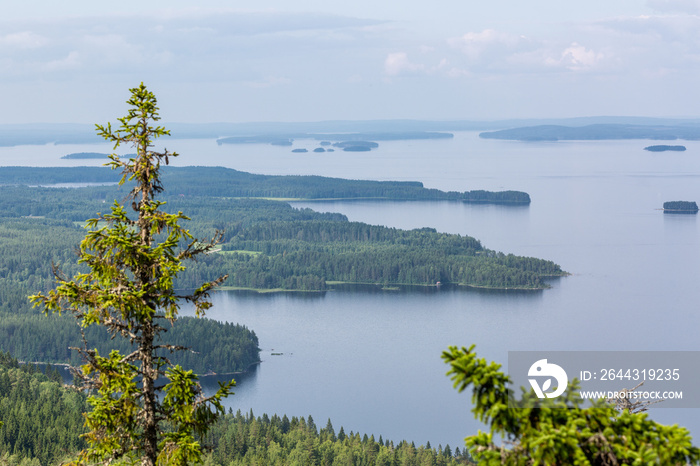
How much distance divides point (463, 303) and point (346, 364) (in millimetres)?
31508

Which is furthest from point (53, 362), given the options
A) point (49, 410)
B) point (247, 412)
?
point (49, 410)

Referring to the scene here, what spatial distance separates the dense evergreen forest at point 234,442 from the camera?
50062mm

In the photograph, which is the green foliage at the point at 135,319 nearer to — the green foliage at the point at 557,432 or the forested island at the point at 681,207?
the green foliage at the point at 557,432

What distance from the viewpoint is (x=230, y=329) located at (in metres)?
90.5

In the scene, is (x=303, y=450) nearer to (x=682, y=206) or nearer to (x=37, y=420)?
(x=37, y=420)

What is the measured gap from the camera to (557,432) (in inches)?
327

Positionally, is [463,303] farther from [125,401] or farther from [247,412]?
[125,401]

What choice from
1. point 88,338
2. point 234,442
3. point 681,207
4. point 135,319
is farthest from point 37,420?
point 681,207

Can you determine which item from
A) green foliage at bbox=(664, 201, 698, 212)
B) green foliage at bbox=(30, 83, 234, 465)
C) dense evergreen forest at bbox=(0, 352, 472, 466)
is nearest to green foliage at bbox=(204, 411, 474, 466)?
dense evergreen forest at bbox=(0, 352, 472, 466)

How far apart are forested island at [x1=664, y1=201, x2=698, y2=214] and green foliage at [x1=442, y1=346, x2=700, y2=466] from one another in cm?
18783

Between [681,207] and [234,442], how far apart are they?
155 meters

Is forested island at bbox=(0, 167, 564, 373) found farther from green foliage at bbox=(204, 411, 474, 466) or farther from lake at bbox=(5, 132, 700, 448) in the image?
green foliage at bbox=(204, 411, 474, 466)

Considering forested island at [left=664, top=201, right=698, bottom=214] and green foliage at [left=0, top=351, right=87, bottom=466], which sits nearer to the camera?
green foliage at [left=0, top=351, right=87, bottom=466]

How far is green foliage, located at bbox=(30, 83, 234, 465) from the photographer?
468 inches
